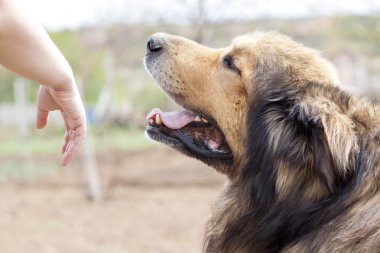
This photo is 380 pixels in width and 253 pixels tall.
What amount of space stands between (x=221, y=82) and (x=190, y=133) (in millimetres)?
341

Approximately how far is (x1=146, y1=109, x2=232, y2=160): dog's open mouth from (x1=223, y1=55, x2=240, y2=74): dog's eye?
0.31m

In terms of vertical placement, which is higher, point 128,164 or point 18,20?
point 18,20

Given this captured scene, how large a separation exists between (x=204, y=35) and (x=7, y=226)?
164 inches

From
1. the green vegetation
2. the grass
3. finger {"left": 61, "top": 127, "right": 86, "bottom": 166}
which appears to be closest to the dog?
finger {"left": 61, "top": 127, "right": 86, "bottom": 166}

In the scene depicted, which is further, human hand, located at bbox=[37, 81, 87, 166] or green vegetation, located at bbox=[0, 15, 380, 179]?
green vegetation, located at bbox=[0, 15, 380, 179]

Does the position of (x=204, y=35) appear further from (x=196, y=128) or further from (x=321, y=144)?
(x=321, y=144)

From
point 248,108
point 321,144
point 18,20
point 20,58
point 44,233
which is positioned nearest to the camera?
point 18,20

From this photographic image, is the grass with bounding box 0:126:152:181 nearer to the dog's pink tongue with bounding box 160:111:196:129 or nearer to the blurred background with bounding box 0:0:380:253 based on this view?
the blurred background with bounding box 0:0:380:253

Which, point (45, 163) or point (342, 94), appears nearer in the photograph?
point (342, 94)

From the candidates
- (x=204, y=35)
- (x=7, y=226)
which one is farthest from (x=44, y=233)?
(x=204, y=35)

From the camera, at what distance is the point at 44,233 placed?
732 centimetres

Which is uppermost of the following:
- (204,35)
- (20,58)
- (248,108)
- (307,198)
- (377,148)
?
(204,35)

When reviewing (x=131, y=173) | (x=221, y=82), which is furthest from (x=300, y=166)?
(x=131, y=173)

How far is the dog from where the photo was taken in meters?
2.35
